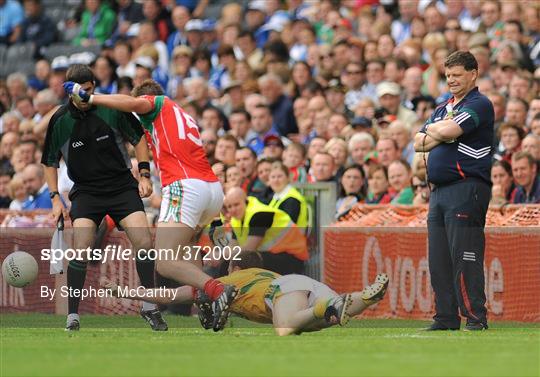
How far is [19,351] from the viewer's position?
980 cm

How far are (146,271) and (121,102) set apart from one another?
1.73 meters

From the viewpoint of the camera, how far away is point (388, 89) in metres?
18.3

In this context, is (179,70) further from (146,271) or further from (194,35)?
(146,271)

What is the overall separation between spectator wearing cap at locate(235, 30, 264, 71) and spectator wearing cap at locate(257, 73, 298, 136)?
6.44ft

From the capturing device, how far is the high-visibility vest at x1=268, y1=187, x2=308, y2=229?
15.1 metres

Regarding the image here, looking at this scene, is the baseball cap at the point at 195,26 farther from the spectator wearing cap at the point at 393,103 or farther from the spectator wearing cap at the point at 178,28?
the spectator wearing cap at the point at 393,103

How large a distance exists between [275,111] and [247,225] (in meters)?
5.49

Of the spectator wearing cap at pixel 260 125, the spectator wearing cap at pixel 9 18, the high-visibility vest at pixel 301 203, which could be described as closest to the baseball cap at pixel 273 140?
the spectator wearing cap at pixel 260 125

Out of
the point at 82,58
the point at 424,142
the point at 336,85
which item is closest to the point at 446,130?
the point at 424,142

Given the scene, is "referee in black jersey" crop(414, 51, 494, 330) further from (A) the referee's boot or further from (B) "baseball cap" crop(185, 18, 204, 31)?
(B) "baseball cap" crop(185, 18, 204, 31)

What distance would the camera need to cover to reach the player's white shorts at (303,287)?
1113cm

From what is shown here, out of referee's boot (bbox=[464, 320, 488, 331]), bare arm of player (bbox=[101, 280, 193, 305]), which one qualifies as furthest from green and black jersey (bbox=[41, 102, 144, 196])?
referee's boot (bbox=[464, 320, 488, 331])

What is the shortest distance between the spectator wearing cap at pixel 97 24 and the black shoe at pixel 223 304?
604 inches

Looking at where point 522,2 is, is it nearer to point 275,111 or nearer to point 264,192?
point 275,111
